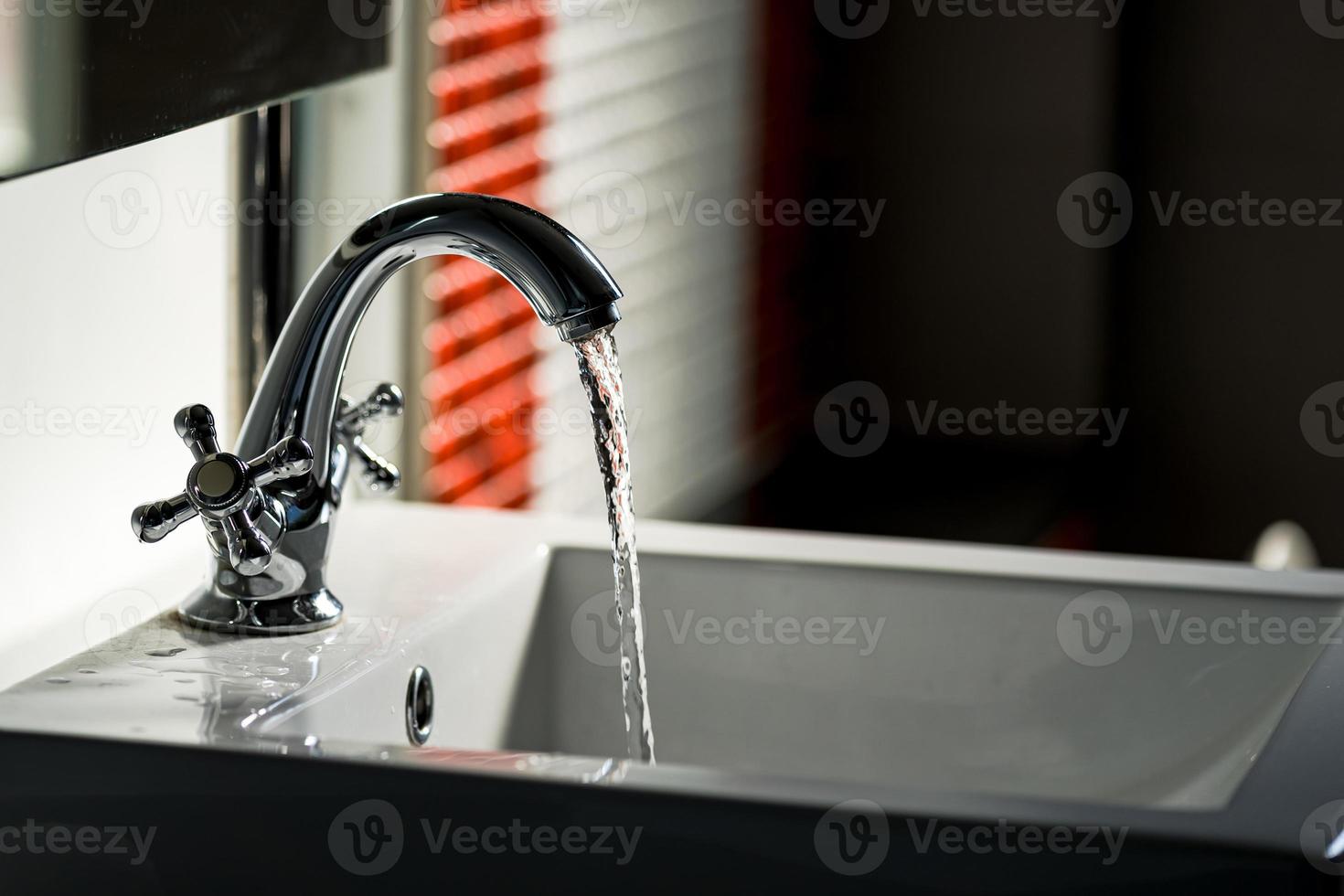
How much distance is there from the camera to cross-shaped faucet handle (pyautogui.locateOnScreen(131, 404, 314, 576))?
74 cm

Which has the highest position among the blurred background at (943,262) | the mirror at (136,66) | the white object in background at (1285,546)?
the mirror at (136,66)

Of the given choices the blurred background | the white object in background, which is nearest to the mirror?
the blurred background

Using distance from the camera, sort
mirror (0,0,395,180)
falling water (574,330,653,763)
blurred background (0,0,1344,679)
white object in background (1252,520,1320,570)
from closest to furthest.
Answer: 1. mirror (0,0,395,180)
2. falling water (574,330,653,763)
3. blurred background (0,0,1344,679)
4. white object in background (1252,520,1320,570)

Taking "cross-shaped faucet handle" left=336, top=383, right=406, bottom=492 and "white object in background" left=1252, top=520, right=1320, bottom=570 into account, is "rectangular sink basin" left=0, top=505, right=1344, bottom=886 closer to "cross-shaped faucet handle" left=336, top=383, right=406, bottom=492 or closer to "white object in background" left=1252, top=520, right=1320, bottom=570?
"cross-shaped faucet handle" left=336, top=383, right=406, bottom=492

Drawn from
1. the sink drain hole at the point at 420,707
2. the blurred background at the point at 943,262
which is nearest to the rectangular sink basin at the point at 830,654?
the sink drain hole at the point at 420,707

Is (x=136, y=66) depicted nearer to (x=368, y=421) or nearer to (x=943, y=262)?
(x=368, y=421)

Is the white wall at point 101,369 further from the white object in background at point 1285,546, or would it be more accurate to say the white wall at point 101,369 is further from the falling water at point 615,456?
the white object in background at point 1285,546

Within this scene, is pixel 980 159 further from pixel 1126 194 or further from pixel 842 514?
pixel 842 514

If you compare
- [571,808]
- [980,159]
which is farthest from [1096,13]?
[571,808]

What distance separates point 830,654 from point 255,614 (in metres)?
0.32

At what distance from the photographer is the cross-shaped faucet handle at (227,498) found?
738mm

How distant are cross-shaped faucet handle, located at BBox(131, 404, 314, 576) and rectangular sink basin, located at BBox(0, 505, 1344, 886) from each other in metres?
0.06

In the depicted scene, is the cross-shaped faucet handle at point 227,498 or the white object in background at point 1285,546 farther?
the white object in background at point 1285,546

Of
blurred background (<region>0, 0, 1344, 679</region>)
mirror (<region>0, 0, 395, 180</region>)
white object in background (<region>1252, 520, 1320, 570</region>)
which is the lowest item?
white object in background (<region>1252, 520, 1320, 570</region>)
